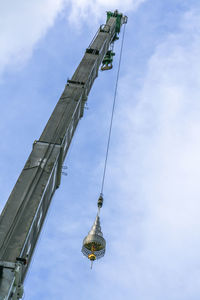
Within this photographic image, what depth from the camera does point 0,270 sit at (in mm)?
12422

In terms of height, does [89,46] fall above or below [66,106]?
above

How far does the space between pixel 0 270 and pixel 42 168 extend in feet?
14.1

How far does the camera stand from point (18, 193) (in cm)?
1485

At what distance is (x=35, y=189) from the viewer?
15.0m

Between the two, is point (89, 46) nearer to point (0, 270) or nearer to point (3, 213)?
point (3, 213)

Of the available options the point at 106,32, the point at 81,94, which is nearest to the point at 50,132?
the point at 81,94

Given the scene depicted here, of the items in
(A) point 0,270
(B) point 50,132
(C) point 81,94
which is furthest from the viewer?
(C) point 81,94

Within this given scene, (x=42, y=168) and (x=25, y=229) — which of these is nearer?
(x=25, y=229)

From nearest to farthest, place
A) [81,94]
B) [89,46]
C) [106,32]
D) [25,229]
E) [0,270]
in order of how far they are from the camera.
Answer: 1. [0,270]
2. [25,229]
3. [81,94]
4. [89,46]
5. [106,32]

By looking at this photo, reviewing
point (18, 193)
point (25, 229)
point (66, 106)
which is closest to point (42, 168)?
point (18, 193)

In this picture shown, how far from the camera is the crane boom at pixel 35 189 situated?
12.8 m

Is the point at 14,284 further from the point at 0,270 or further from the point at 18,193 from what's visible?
the point at 18,193

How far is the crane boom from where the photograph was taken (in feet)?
41.9

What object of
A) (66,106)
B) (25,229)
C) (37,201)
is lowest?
(25,229)
